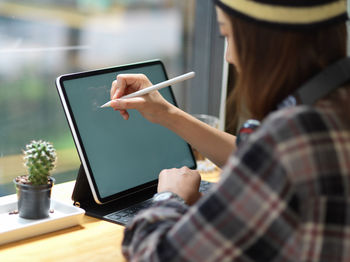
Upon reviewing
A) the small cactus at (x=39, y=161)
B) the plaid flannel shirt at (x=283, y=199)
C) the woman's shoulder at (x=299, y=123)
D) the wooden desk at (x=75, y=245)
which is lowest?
the wooden desk at (x=75, y=245)

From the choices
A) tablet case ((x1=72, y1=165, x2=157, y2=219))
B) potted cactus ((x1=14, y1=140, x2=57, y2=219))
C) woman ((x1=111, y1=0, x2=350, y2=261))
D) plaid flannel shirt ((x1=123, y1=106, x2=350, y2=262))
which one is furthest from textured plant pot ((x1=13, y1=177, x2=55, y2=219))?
plaid flannel shirt ((x1=123, y1=106, x2=350, y2=262))

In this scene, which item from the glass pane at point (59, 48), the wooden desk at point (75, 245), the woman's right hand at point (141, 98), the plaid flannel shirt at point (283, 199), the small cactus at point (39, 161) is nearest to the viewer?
the plaid flannel shirt at point (283, 199)

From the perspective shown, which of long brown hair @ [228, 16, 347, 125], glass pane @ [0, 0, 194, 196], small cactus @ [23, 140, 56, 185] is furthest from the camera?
glass pane @ [0, 0, 194, 196]

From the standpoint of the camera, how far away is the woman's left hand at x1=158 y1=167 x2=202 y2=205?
107 cm

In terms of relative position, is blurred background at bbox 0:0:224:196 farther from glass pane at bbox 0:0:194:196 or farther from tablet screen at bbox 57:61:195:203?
tablet screen at bbox 57:61:195:203

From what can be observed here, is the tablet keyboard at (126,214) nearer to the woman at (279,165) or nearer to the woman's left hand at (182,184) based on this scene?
the woman's left hand at (182,184)

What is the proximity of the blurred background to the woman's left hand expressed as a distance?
2.57ft

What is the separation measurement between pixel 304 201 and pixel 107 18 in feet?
4.80

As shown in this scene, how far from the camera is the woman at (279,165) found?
683mm

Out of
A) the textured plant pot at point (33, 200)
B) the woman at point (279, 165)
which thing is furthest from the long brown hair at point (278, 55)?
the textured plant pot at point (33, 200)

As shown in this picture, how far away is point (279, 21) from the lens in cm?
77

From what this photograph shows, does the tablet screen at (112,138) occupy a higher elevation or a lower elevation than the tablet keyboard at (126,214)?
higher

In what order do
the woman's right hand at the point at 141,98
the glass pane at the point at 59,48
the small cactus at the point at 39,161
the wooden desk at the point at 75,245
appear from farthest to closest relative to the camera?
the glass pane at the point at 59,48 → the woman's right hand at the point at 141,98 → the small cactus at the point at 39,161 → the wooden desk at the point at 75,245

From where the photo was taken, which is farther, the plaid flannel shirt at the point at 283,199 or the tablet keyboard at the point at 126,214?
the tablet keyboard at the point at 126,214
